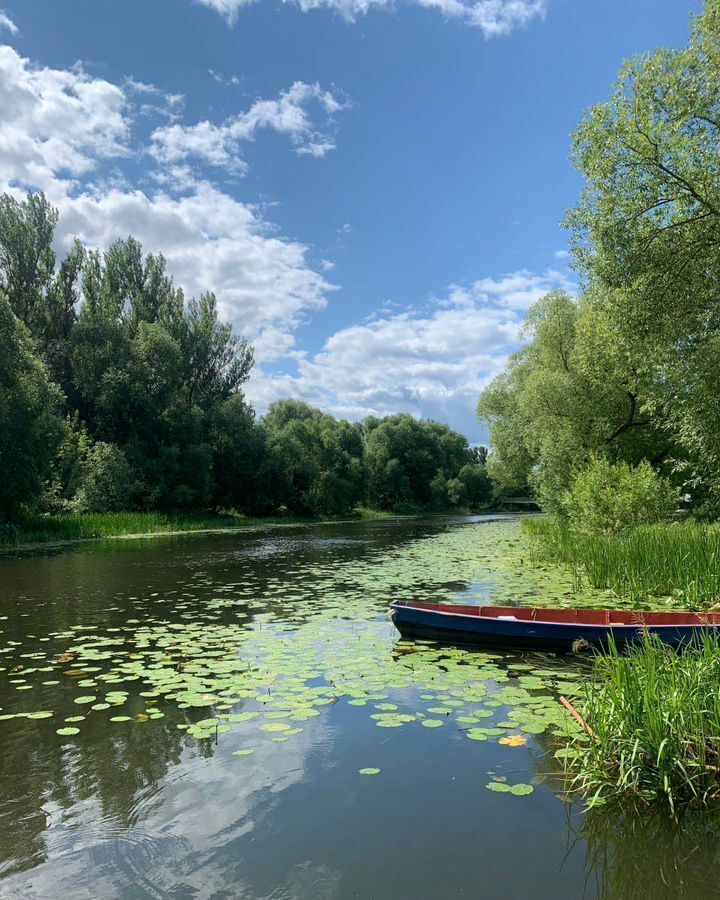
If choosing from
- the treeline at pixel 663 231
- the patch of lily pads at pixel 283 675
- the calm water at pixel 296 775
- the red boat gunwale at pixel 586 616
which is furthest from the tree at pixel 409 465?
the calm water at pixel 296 775

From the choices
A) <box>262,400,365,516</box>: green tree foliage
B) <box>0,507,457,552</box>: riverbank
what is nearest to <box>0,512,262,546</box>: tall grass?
<box>0,507,457,552</box>: riverbank

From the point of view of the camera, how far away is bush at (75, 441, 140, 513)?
3366cm

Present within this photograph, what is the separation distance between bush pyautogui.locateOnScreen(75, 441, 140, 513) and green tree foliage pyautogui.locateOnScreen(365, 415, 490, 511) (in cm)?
3535

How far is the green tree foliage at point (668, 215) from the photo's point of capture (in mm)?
13203

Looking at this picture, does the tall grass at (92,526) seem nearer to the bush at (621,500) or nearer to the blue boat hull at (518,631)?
the blue boat hull at (518,631)

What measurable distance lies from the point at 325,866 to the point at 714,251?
48.3ft

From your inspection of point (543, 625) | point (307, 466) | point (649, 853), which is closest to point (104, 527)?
point (307, 466)

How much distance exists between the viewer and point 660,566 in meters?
10.7

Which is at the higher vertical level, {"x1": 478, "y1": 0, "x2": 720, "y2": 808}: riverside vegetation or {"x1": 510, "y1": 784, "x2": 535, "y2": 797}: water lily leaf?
{"x1": 478, "y1": 0, "x2": 720, "y2": 808}: riverside vegetation

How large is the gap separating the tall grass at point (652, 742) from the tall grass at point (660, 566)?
17.4 feet

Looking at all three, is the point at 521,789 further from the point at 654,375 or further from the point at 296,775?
the point at 654,375

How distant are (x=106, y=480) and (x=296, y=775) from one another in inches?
1324

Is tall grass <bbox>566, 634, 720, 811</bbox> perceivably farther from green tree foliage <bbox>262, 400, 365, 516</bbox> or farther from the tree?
the tree

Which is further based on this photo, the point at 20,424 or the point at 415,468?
the point at 415,468
